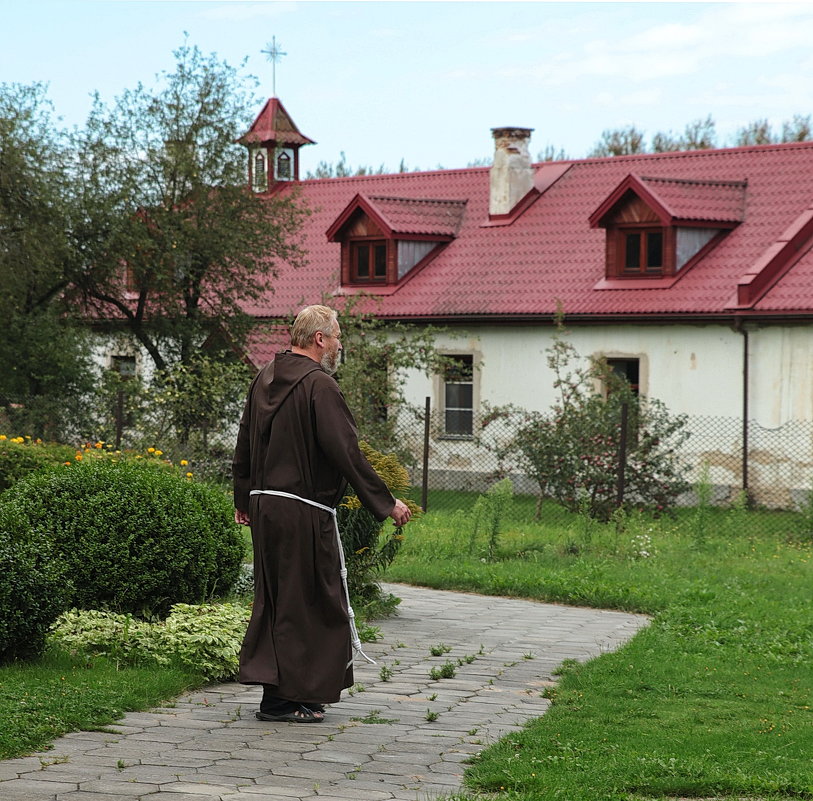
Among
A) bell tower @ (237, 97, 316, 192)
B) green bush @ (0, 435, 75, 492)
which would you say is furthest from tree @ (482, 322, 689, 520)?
bell tower @ (237, 97, 316, 192)

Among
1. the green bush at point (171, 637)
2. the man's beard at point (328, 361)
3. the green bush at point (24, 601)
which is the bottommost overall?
the green bush at point (171, 637)

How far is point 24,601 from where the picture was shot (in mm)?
7051

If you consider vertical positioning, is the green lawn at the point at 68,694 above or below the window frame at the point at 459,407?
below

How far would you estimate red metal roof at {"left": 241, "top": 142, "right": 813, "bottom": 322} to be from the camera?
72.6ft

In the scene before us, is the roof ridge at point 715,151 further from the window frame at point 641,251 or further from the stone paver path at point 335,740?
the stone paver path at point 335,740

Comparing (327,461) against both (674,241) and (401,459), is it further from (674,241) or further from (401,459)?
(674,241)

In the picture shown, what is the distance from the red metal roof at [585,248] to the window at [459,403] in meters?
1.16

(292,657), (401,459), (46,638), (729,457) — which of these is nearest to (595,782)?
(292,657)

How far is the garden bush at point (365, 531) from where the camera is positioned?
952cm

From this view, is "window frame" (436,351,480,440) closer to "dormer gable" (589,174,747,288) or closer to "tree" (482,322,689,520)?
"dormer gable" (589,174,747,288)

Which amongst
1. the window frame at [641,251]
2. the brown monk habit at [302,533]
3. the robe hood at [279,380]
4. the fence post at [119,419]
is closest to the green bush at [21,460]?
the fence post at [119,419]

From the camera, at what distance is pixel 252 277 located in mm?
25656

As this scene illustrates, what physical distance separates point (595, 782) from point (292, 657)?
1.68 metres

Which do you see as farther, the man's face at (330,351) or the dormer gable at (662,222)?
the dormer gable at (662,222)
